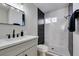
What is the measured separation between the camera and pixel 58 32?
116 inches

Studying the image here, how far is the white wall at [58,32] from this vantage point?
2738 millimetres

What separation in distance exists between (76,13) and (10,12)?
4.89 ft

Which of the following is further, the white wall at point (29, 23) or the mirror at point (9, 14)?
the white wall at point (29, 23)

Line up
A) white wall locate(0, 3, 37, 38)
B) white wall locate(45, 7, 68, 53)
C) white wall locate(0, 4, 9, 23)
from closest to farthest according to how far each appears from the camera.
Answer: white wall locate(0, 4, 9, 23)
white wall locate(0, 3, 37, 38)
white wall locate(45, 7, 68, 53)

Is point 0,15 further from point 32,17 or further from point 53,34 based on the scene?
point 53,34

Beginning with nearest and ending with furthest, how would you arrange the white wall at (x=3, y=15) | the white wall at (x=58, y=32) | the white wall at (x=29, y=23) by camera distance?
the white wall at (x=3, y=15)
the white wall at (x=29, y=23)
the white wall at (x=58, y=32)

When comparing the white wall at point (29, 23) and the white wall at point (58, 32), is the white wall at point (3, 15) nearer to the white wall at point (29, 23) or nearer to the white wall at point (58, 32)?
the white wall at point (29, 23)

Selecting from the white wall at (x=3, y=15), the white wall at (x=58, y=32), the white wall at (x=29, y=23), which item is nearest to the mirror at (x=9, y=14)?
→ the white wall at (x=3, y=15)

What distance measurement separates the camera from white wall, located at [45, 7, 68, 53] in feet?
8.98

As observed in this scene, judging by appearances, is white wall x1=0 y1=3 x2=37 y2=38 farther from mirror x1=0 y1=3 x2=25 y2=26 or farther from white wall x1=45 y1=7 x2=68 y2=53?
white wall x1=45 y1=7 x2=68 y2=53

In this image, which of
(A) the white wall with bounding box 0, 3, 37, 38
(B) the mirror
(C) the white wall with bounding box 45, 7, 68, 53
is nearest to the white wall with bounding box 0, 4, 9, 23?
(B) the mirror

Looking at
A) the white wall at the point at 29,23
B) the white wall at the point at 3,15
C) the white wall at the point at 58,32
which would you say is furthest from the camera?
the white wall at the point at 58,32

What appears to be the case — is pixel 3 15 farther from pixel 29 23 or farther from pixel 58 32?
pixel 58 32

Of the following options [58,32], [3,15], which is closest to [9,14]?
[3,15]
